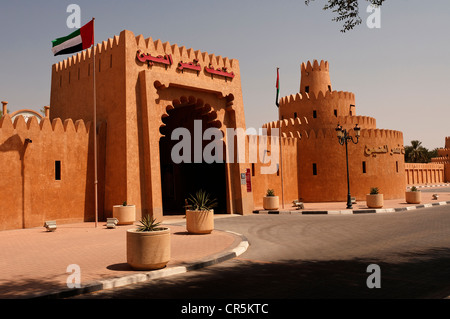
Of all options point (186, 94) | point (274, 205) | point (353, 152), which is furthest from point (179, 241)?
point (353, 152)

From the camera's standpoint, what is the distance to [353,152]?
29.3 meters

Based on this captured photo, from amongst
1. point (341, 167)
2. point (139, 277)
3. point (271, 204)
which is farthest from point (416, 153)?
point (139, 277)

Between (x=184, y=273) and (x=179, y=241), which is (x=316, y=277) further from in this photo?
(x=179, y=241)

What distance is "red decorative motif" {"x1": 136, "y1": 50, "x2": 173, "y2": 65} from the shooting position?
17.7 m

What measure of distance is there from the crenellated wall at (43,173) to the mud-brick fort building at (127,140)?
4cm

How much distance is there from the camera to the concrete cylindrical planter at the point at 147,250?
7465 millimetres

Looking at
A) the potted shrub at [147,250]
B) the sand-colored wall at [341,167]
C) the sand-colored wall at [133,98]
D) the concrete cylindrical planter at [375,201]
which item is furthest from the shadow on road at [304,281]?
the sand-colored wall at [341,167]

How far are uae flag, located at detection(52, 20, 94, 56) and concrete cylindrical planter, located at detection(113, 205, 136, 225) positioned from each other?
689 cm

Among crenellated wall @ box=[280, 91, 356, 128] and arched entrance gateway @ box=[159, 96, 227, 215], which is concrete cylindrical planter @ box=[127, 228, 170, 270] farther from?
crenellated wall @ box=[280, 91, 356, 128]

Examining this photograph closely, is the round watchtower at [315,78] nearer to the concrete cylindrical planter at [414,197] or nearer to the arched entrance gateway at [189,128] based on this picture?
the concrete cylindrical planter at [414,197]

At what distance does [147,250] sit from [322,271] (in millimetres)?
3486

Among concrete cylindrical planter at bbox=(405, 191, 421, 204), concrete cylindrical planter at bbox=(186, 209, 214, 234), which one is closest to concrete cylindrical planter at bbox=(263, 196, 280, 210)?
concrete cylindrical planter at bbox=(405, 191, 421, 204)

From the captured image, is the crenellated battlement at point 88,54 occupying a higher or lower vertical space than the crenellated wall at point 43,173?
higher
